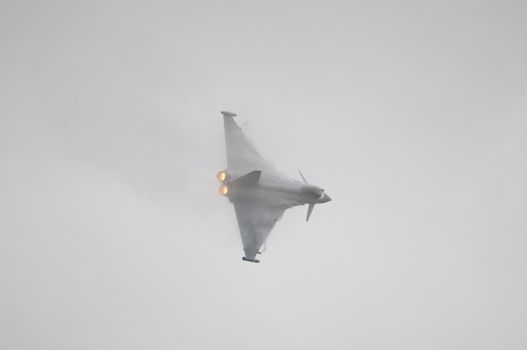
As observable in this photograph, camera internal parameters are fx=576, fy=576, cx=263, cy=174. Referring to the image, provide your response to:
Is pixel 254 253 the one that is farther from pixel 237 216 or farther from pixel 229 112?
pixel 229 112

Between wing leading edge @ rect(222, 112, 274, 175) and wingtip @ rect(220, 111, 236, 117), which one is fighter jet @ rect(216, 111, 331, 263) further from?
wingtip @ rect(220, 111, 236, 117)

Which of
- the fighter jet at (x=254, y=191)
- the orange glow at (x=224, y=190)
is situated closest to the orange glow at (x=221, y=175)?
the fighter jet at (x=254, y=191)

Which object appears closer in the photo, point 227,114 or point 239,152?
point 239,152

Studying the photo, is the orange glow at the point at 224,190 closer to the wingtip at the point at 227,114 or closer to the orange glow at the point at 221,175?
the orange glow at the point at 221,175

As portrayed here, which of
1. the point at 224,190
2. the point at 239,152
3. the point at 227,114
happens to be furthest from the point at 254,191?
the point at 227,114

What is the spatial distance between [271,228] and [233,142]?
11124 mm

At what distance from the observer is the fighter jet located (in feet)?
199

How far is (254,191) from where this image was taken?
2432 inches

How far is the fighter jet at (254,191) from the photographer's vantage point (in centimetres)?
6056

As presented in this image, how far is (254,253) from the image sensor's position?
191 feet

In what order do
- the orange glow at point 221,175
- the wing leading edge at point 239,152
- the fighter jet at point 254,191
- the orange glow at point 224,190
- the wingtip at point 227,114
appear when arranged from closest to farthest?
the fighter jet at point 254,191 < the orange glow at point 224,190 < the orange glow at point 221,175 < the wing leading edge at point 239,152 < the wingtip at point 227,114

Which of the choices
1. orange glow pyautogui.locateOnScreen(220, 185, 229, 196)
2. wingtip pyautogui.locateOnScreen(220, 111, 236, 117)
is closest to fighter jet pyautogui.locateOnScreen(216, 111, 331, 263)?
orange glow pyautogui.locateOnScreen(220, 185, 229, 196)

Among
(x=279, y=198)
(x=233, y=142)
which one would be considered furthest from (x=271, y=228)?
(x=233, y=142)

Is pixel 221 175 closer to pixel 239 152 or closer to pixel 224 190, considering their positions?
pixel 224 190
